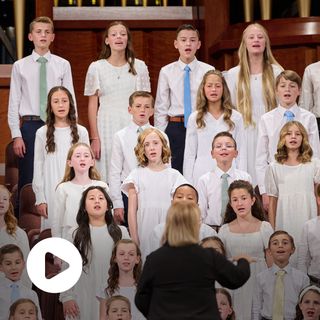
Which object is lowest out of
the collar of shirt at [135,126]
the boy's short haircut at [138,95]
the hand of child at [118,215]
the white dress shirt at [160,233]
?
the white dress shirt at [160,233]

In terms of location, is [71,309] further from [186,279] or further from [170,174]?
[186,279]

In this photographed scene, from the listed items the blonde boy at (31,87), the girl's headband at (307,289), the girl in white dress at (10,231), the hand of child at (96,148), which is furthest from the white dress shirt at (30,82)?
the girl's headband at (307,289)

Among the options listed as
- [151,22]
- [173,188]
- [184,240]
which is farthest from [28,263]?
[151,22]

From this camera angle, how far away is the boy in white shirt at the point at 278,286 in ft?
19.3

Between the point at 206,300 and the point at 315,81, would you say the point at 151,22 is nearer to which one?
the point at 315,81

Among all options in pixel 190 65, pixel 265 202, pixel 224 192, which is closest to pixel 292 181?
pixel 265 202

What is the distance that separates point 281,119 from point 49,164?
1220 millimetres

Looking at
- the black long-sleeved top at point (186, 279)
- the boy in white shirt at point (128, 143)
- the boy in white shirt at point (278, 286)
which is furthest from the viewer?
the boy in white shirt at point (128, 143)

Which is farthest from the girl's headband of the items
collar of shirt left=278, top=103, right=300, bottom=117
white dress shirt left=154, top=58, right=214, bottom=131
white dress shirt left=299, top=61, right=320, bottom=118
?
white dress shirt left=154, top=58, right=214, bottom=131

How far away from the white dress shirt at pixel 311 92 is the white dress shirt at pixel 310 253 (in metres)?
1.19

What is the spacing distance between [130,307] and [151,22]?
10.8ft

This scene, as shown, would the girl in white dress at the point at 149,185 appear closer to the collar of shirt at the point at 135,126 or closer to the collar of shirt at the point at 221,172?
the collar of shirt at the point at 221,172

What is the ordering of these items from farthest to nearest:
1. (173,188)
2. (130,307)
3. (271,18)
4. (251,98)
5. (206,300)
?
(271,18)
(251,98)
(173,188)
(130,307)
(206,300)

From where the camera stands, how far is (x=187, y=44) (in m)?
7.16
